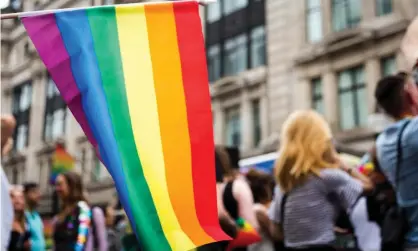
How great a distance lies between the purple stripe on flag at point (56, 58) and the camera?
1922 mm

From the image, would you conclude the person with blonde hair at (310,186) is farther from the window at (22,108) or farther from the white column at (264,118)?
the window at (22,108)

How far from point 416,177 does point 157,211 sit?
3.24 feet

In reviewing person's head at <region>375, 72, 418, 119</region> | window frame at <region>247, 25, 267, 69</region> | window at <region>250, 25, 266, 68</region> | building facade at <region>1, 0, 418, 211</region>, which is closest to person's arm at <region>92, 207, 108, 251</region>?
person's head at <region>375, 72, 418, 119</region>

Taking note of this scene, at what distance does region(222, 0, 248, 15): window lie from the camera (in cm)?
1559

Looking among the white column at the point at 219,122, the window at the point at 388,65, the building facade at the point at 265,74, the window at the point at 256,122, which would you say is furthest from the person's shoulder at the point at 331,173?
the white column at the point at 219,122

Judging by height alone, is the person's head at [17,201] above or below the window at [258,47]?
below

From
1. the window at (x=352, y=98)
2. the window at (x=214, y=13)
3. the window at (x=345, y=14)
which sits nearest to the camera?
the window at (x=352, y=98)

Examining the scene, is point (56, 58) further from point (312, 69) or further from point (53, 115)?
point (53, 115)

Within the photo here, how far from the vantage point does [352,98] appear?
12.9 m

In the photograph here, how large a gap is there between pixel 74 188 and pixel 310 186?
2.23 m

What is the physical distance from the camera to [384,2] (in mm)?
12352

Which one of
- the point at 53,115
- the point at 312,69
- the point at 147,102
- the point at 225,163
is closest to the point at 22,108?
the point at 53,115

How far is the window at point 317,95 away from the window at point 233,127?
8.42 ft

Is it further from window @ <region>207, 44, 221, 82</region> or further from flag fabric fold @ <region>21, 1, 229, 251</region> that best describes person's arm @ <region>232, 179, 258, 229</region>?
window @ <region>207, 44, 221, 82</region>
